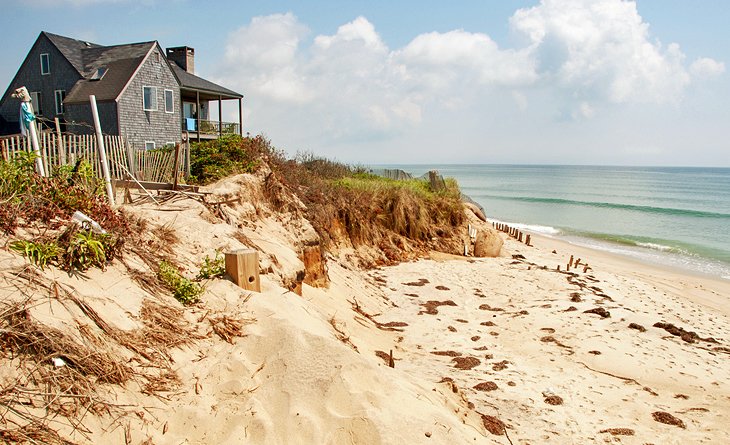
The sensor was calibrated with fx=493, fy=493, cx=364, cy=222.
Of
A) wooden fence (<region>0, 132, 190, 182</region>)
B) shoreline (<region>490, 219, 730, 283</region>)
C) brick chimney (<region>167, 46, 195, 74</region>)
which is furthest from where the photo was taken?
brick chimney (<region>167, 46, 195, 74</region>)

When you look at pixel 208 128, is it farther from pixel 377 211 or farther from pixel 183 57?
pixel 377 211

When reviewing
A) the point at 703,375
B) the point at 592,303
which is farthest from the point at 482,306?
the point at 703,375

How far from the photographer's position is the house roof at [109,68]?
1082 inches

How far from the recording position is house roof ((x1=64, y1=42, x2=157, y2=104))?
2748 cm

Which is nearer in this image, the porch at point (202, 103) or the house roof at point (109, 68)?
the house roof at point (109, 68)

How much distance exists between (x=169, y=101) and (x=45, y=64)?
8416 millimetres

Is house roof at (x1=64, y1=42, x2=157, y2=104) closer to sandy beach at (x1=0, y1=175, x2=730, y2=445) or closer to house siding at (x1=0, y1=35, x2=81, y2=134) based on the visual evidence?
house siding at (x1=0, y1=35, x2=81, y2=134)

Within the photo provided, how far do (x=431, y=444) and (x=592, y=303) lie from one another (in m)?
9.75

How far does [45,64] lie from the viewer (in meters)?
30.5

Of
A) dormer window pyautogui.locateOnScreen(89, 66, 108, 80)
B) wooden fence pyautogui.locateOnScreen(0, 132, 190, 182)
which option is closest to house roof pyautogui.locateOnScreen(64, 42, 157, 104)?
dormer window pyautogui.locateOnScreen(89, 66, 108, 80)

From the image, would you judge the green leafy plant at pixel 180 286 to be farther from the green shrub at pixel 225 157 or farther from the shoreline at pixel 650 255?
the shoreline at pixel 650 255

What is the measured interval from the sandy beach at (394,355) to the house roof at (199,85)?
2125 centimetres

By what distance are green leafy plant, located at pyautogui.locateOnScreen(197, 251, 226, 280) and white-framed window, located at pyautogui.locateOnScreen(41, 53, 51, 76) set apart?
31668 millimetres

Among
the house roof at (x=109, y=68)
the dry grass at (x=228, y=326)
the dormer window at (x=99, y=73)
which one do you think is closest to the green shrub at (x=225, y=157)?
the dry grass at (x=228, y=326)
